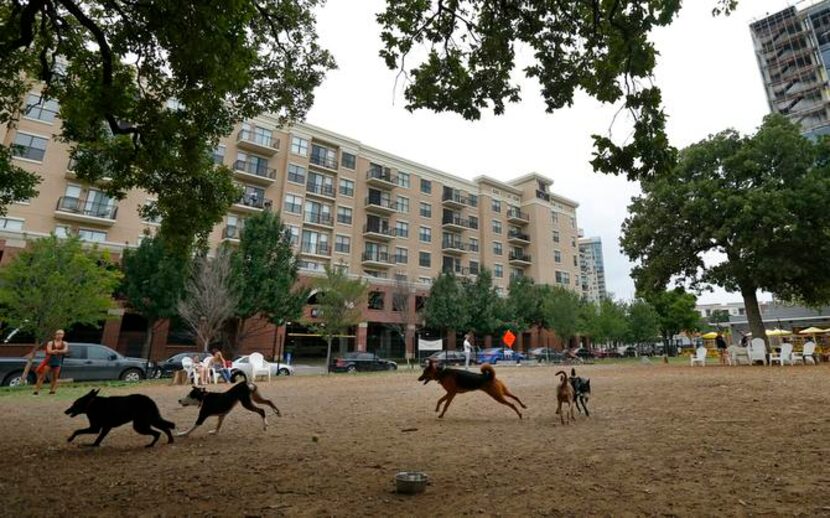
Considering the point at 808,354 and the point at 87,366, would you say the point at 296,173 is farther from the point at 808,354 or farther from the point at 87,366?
the point at 808,354

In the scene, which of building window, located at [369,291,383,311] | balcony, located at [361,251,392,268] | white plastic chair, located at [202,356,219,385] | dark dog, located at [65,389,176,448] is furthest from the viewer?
balcony, located at [361,251,392,268]

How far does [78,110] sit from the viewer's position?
6.86 meters

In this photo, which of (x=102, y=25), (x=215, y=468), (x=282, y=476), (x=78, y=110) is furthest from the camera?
(x=102, y=25)

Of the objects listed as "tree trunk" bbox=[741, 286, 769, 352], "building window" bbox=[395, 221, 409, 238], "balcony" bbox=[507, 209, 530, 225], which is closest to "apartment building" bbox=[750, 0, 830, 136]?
"balcony" bbox=[507, 209, 530, 225]

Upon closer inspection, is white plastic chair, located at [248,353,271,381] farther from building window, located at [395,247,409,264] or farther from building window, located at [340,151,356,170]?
building window, located at [340,151,356,170]

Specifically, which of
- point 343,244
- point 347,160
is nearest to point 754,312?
point 343,244

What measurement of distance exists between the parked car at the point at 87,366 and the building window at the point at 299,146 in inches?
1115

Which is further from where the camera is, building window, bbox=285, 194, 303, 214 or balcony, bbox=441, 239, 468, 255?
balcony, bbox=441, 239, 468, 255

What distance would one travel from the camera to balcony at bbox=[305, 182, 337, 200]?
43.2 meters

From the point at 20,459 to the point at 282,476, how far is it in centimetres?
332

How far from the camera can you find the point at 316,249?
4228 centimetres

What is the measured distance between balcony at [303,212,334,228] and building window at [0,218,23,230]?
2056cm

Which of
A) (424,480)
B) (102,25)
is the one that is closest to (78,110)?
(102,25)

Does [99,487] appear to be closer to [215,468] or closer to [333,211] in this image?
[215,468]
